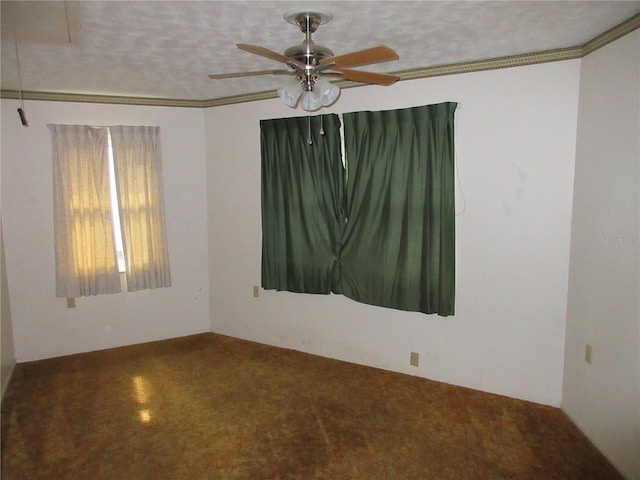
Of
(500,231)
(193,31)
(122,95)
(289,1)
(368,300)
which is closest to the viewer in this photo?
(289,1)

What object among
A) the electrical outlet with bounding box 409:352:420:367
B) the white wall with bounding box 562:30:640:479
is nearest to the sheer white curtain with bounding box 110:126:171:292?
the electrical outlet with bounding box 409:352:420:367

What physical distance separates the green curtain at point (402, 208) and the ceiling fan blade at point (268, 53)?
4.92ft

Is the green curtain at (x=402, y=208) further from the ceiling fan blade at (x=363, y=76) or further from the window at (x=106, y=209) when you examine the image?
the window at (x=106, y=209)

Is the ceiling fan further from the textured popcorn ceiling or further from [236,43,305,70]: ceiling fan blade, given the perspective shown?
the textured popcorn ceiling

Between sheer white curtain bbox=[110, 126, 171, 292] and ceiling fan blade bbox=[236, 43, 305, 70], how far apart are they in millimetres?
2661

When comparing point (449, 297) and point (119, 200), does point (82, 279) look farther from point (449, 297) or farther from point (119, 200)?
point (449, 297)

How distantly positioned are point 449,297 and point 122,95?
352 centimetres

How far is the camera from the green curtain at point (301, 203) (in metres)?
3.69

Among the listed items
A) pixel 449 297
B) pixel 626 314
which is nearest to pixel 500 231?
pixel 449 297

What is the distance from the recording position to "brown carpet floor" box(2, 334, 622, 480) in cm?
247

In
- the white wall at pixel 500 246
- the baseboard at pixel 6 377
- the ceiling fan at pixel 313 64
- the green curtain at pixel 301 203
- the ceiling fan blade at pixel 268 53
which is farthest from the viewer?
the green curtain at pixel 301 203

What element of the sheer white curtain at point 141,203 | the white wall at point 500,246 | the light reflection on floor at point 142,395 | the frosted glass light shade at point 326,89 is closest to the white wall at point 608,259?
the white wall at point 500,246

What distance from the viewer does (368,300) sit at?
3.63 meters

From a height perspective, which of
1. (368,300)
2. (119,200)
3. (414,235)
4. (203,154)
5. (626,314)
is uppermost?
(203,154)
